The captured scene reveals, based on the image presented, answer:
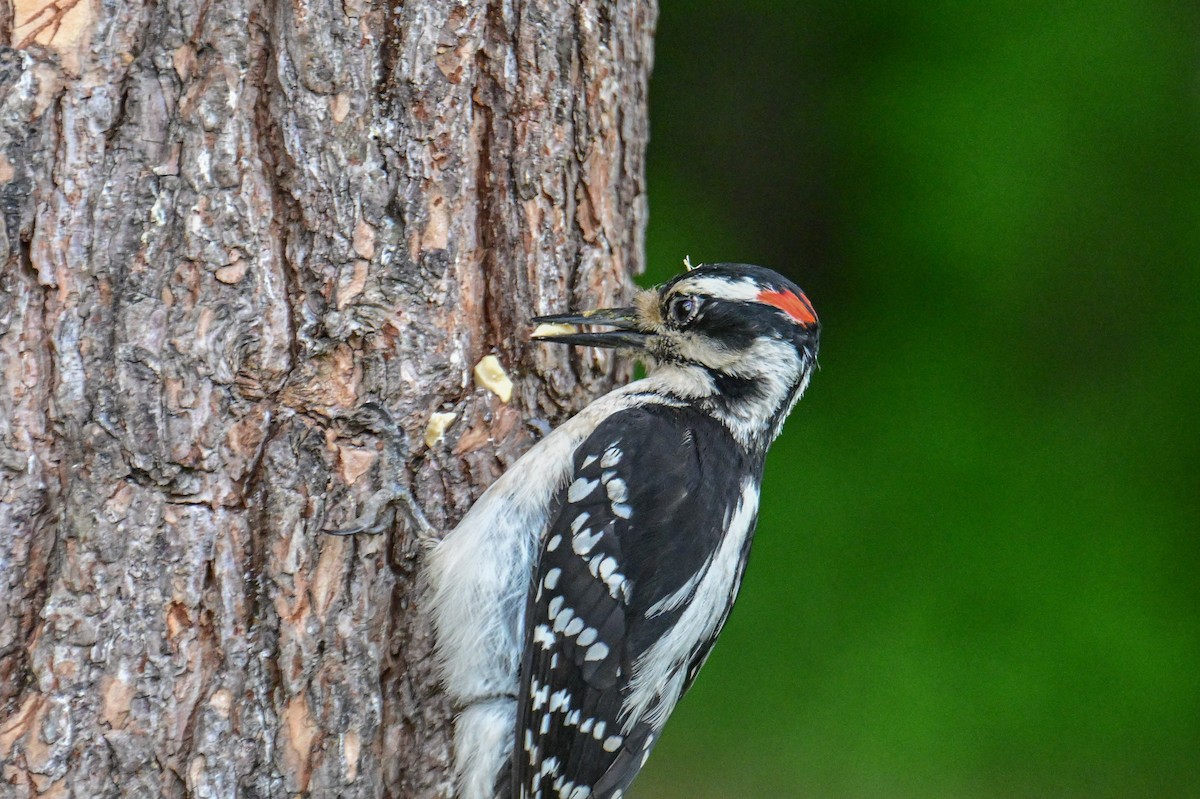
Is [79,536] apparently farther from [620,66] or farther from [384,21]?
[620,66]

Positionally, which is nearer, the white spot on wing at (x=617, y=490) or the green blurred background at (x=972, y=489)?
the white spot on wing at (x=617, y=490)

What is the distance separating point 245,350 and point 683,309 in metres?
0.96

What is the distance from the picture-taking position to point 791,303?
92.0 inches

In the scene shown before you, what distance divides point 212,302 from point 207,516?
0.35 meters

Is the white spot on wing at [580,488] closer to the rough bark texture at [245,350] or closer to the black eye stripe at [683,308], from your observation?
the rough bark texture at [245,350]

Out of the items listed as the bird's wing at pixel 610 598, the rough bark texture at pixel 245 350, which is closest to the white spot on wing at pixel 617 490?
the bird's wing at pixel 610 598

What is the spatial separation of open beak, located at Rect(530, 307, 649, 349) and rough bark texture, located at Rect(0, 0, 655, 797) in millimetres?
81

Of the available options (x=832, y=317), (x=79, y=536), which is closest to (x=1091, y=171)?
(x=832, y=317)

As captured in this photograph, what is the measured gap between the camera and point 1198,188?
3.74 meters

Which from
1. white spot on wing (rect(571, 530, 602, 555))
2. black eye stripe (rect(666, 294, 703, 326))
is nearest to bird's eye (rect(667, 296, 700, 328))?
black eye stripe (rect(666, 294, 703, 326))

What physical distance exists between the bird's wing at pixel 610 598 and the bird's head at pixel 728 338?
0.18 meters

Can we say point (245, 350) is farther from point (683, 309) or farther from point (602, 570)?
point (683, 309)

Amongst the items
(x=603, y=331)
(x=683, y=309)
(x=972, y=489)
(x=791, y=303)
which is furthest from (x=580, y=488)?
(x=972, y=489)

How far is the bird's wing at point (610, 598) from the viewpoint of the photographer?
205cm
